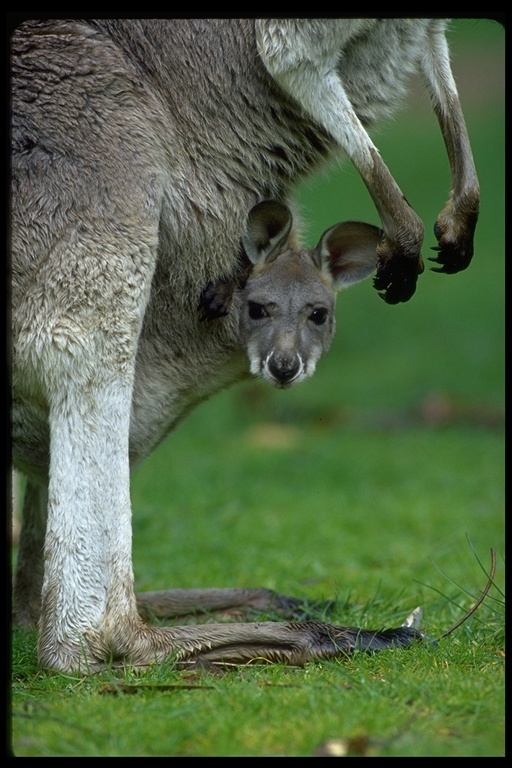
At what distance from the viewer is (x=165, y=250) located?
12.2ft

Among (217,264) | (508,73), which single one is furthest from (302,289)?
(508,73)

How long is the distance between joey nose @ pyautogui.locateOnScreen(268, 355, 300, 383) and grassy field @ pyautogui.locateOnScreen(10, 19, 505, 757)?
0.75m

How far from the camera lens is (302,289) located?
151 inches

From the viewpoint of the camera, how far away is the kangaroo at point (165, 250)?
3.26 m

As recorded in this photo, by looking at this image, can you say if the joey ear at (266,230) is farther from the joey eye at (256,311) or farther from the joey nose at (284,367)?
the joey nose at (284,367)

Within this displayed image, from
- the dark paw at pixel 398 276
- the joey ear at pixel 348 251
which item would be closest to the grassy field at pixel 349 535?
the joey ear at pixel 348 251

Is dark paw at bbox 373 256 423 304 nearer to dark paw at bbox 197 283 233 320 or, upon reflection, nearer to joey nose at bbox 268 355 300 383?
joey nose at bbox 268 355 300 383

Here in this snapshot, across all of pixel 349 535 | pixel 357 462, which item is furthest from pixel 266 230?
pixel 357 462

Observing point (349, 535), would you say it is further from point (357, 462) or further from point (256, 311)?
point (256, 311)

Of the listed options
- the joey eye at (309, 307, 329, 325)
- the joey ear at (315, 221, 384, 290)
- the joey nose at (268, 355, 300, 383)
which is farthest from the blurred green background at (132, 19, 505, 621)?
the joey nose at (268, 355, 300, 383)

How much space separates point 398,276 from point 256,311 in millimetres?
498

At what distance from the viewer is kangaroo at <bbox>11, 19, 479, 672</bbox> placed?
128 inches

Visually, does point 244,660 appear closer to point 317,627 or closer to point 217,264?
point 317,627

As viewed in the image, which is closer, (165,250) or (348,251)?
(165,250)
